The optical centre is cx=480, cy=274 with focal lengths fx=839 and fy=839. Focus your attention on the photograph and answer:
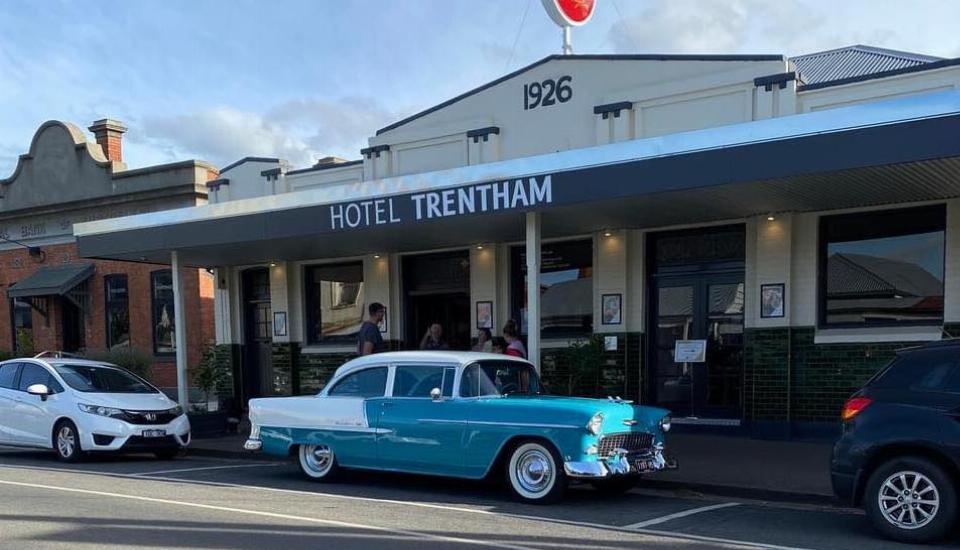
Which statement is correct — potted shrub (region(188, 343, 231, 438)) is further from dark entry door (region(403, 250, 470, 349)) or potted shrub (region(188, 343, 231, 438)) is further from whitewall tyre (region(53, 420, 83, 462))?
dark entry door (region(403, 250, 470, 349))

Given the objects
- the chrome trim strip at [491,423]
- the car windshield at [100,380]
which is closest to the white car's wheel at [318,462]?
the chrome trim strip at [491,423]

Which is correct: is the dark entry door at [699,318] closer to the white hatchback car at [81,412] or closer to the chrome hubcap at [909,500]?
the chrome hubcap at [909,500]

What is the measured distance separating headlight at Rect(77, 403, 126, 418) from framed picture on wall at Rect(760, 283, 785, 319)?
371 inches

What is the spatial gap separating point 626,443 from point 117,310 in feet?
62.9

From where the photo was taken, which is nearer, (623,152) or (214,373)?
(623,152)

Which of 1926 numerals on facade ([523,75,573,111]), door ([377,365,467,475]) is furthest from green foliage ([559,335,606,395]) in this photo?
door ([377,365,467,475])

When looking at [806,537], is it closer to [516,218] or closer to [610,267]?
[516,218]

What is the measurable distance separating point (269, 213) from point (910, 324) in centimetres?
959

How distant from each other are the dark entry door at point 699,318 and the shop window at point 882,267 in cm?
132

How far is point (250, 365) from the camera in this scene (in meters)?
18.8

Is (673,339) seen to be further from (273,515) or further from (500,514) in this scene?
(273,515)

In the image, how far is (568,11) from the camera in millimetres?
15336

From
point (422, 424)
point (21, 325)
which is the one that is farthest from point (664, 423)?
point (21, 325)

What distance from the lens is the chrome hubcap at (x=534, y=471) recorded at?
836 cm
